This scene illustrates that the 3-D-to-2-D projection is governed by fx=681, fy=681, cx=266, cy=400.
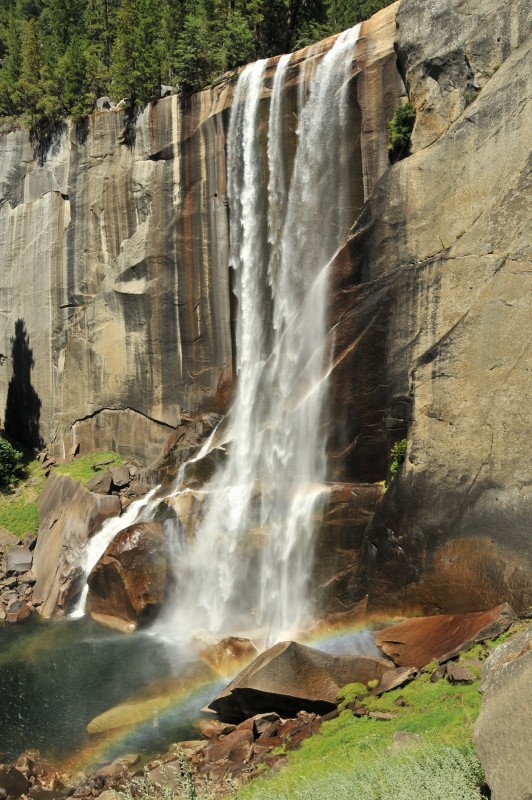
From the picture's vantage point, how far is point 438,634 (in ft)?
48.7

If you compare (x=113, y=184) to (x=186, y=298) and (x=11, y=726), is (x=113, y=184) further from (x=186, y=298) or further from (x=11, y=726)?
(x=11, y=726)

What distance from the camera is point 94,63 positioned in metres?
39.3

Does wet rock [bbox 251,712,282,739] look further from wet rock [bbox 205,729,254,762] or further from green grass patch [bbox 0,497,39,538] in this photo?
green grass patch [bbox 0,497,39,538]

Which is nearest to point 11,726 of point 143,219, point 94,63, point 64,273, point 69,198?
point 143,219

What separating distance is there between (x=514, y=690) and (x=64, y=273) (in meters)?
33.9

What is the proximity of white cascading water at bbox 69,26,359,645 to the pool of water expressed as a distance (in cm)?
184

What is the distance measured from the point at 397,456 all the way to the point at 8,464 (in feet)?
77.4

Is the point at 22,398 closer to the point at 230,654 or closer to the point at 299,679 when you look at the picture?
the point at 230,654

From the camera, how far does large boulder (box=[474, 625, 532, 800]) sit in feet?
22.4

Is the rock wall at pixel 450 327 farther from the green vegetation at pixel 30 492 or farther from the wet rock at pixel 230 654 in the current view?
the green vegetation at pixel 30 492

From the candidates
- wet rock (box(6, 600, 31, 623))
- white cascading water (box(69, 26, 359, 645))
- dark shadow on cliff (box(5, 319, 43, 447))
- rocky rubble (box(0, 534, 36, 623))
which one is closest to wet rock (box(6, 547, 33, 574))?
rocky rubble (box(0, 534, 36, 623))

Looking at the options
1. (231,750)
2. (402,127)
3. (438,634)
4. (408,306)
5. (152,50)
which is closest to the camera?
(231,750)

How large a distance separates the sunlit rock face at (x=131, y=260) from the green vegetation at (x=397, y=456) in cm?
1048

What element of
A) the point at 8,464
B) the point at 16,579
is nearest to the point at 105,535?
the point at 16,579
